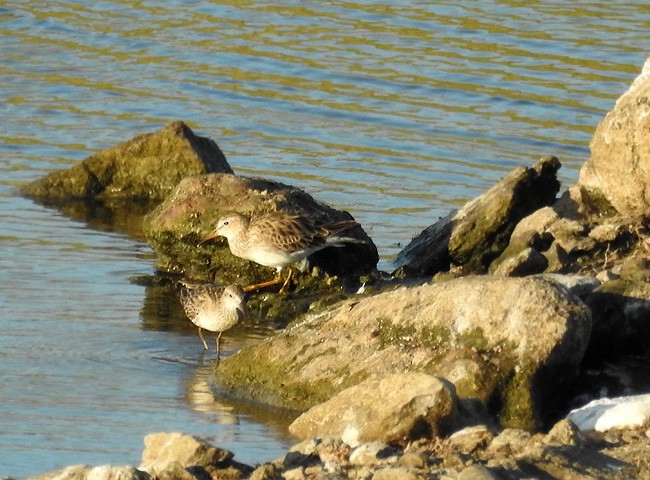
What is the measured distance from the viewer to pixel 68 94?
20375 mm

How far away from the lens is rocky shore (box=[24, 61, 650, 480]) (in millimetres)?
7160

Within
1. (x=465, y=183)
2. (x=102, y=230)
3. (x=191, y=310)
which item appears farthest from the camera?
(x=465, y=183)

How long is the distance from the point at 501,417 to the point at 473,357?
39cm

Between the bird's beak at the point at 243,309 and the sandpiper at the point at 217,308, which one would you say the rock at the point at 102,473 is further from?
the bird's beak at the point at 243,309

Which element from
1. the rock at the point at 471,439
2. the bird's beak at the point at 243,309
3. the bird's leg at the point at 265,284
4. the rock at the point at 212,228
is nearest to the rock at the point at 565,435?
the rock at the point at 471,439

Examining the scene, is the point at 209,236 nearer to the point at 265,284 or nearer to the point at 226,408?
the point at 265,284

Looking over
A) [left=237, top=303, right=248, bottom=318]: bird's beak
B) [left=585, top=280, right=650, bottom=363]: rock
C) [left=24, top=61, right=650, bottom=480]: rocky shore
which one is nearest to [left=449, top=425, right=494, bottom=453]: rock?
[left=24, top=61, right=650, bottom=480]: rocky shore

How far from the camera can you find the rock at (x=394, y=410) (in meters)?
7.84

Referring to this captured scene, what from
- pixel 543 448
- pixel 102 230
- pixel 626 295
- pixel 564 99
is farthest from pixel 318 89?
pixel 543 448

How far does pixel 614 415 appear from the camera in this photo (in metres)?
8.02

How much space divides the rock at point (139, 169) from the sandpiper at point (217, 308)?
4.39m

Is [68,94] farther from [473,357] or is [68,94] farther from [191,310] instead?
[473,357]

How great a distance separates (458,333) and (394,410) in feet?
4.75

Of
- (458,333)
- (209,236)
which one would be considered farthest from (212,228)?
(458,333)
